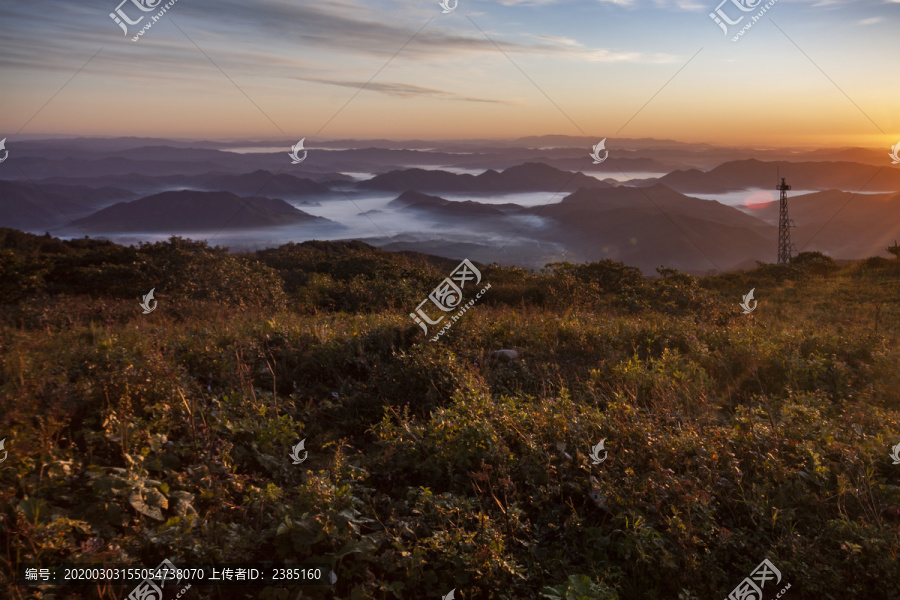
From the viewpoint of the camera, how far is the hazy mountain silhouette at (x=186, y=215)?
44.1 m

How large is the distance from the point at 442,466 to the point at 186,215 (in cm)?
5077

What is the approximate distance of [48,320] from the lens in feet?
29.2

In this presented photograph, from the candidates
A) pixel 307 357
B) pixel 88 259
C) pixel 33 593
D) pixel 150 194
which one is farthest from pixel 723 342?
pixel 150 194

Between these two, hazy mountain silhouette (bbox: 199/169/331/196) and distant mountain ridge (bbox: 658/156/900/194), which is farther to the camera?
distant mountain ridge (bbox: 658/156/900/194)

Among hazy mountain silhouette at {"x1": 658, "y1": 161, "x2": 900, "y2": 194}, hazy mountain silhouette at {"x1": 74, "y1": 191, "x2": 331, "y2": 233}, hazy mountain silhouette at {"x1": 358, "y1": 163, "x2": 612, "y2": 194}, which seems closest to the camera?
hazy mountain silhouette at {"x1": 74, "y1": 191, "x2": 331, "y2": 233}

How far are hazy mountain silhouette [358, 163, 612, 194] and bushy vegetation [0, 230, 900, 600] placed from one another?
5839 cm

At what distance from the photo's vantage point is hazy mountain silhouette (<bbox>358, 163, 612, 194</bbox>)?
219 ft

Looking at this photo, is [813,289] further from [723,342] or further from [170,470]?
Result: [170,470]

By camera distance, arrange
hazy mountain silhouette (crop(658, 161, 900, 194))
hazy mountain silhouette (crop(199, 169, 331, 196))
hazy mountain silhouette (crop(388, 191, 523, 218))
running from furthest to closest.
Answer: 1. hazy mountain silhouette (crop(658, 161, 900, 194))
2. hazy mountain silhouette (crop(388, 191, 523, 218))
3. hazy mountain silhouette (crop(199, 169, 331, 196))

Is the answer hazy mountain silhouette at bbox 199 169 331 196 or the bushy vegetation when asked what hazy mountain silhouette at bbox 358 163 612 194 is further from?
the bushy vegetation

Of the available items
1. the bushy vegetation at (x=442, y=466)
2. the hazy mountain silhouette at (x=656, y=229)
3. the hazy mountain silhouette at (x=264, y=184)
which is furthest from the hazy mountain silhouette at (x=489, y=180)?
the bushy vegetation at (x=442, y=466)

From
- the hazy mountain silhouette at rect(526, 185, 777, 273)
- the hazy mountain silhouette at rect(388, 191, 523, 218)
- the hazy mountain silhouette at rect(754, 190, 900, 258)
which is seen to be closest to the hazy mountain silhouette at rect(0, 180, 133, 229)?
the hazy mountain silhouette at rect(388, 191, 523, 218)

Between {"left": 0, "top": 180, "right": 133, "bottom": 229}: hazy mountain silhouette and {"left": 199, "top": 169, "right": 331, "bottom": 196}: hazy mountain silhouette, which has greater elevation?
{"left": 199, "top": 169, "right": 331, "bottom": 196}: hazy mountain silhouette

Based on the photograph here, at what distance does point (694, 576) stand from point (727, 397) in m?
3.89
